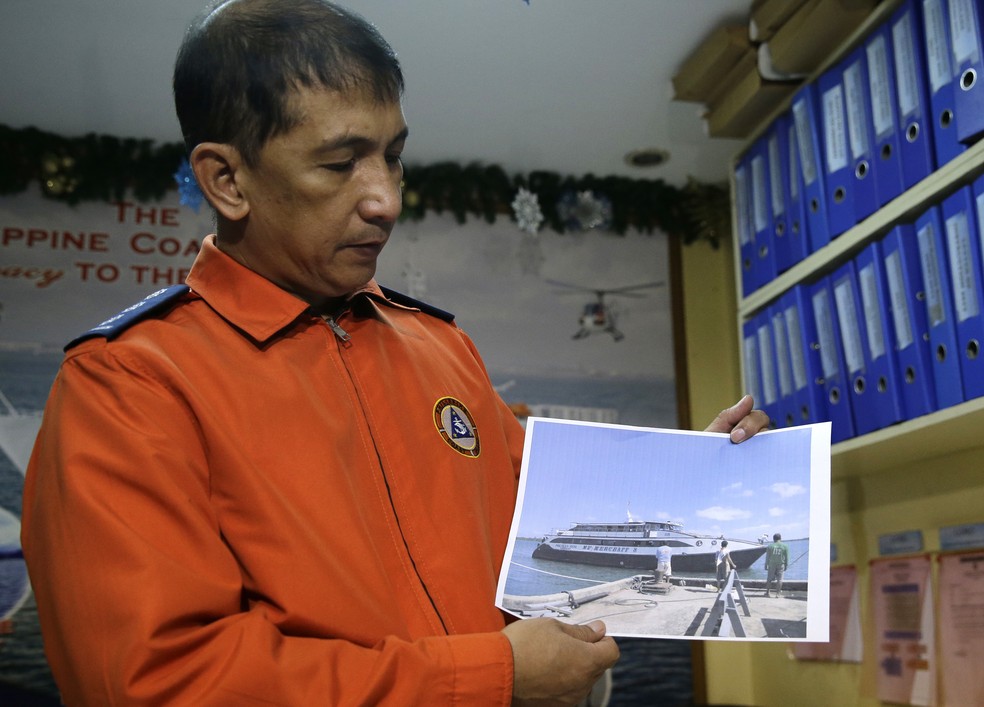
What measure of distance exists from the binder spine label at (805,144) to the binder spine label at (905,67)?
0.29 metres

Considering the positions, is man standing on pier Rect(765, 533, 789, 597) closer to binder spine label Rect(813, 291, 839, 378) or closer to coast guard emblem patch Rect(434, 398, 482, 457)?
coast guard emblem patch Rect(434, 398, 482, 457)

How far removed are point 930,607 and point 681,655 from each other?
3.23 feet

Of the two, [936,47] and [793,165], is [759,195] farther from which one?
[936,47]

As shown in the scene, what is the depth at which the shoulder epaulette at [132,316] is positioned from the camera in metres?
0.81

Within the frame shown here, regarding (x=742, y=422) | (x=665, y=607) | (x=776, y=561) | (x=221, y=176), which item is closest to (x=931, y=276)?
(x=742, y=422)

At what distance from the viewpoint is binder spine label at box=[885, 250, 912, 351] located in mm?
1708

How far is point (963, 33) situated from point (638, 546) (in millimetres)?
1159

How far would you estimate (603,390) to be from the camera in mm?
3002

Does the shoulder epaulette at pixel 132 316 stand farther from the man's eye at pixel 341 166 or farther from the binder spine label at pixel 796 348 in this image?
the binder spine label at pixel 796 348

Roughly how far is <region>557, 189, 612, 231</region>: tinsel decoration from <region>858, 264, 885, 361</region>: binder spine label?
1256 millimetres

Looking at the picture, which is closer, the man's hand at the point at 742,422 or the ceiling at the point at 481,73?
the man's hand at the point at 742,422

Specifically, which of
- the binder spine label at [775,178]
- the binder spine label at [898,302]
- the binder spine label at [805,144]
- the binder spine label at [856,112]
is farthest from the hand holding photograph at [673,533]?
the binder spine label at [775,178]

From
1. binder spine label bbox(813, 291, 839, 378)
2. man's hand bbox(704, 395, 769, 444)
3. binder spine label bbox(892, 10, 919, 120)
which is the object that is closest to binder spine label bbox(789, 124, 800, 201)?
binder spine label bbox(813, 291, 839, 378)

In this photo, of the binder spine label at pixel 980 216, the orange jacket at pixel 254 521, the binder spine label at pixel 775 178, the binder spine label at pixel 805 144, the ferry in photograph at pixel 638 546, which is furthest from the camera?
the binder spine label at pixel 775 178
